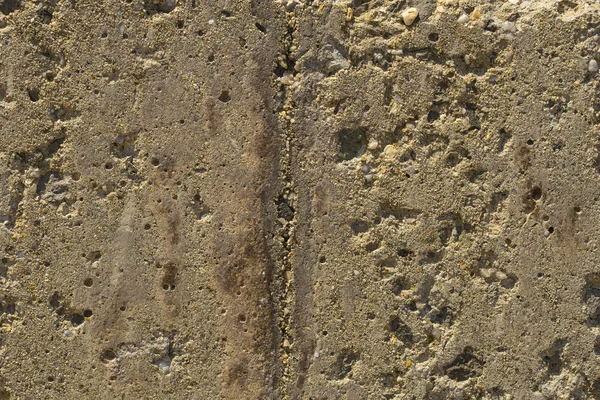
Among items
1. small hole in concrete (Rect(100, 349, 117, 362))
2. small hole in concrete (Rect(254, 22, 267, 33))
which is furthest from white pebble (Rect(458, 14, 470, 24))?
small hole in concrete (Rect(100, 349, 117, 362))

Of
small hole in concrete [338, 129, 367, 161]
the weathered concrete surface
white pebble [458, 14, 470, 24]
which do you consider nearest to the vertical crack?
the weathered concrete surface

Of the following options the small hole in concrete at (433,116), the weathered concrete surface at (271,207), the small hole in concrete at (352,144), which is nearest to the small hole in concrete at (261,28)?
the weathered concrete surface at (271,207)

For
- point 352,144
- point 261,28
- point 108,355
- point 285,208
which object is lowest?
point 108,355

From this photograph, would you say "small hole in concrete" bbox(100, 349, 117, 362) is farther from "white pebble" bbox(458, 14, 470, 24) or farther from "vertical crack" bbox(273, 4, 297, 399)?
"white pebble" bbox(458, 14, 470, 24)

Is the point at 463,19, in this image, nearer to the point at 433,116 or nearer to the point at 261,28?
the point at 433,116

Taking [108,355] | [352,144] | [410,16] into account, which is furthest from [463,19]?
[108,355]

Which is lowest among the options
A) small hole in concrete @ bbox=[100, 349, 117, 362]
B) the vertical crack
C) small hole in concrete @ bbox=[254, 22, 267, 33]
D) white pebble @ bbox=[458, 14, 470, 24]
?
small hole in concrete @ bbox=[100, 349, 117, 362]

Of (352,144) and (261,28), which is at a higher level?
(261,28)

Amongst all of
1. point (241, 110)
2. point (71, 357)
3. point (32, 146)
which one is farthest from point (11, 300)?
point (241, 110)

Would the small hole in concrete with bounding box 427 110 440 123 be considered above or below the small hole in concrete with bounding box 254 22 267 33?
below

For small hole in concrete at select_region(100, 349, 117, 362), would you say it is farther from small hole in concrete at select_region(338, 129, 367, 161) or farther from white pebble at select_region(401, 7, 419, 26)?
white pebble at select_region(401, 7, 419, 26)
